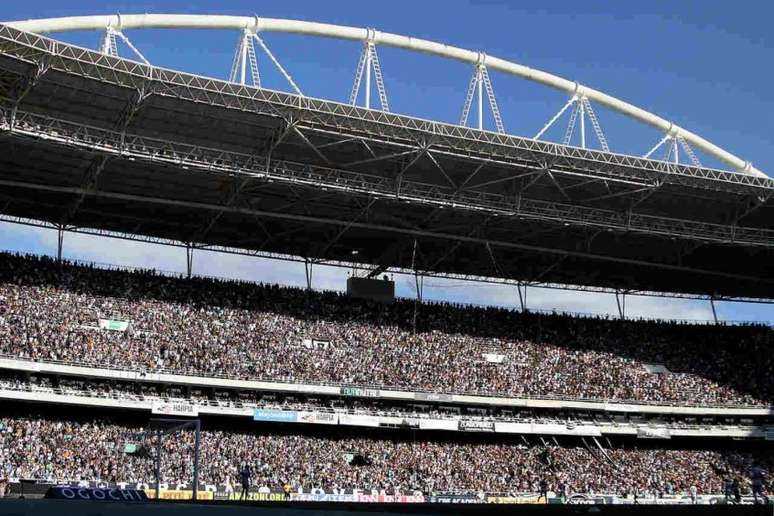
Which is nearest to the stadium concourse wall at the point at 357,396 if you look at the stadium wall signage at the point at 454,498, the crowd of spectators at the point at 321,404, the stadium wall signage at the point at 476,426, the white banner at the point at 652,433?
the crowd of spectators at the point at 321,404

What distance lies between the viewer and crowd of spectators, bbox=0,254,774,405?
4666 cm

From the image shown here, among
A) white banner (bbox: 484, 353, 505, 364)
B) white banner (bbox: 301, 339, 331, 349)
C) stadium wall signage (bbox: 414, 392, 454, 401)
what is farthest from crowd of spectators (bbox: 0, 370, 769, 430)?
white banner (bbox: 484, 353, 505, 364)

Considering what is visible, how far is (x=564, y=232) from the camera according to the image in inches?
2242

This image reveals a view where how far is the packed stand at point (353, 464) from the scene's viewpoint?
40.3 meters

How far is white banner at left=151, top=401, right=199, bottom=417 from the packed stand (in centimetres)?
125

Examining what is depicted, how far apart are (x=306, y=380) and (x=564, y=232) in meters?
19.5

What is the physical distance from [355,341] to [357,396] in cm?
592

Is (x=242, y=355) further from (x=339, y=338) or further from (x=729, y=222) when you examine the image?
(x=729, y=222)

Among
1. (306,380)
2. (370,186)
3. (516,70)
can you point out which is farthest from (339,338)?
(516,70)

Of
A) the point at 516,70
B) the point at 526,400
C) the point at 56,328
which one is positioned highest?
the point at 516,70

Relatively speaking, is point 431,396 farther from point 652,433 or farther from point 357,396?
point 652,433

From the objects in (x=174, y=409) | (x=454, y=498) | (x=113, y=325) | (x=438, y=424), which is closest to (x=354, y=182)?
(x=438, y=424)

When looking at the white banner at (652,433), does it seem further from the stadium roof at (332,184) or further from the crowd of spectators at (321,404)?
the stadium roof at (332,184)

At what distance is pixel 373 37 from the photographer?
5331 cm
